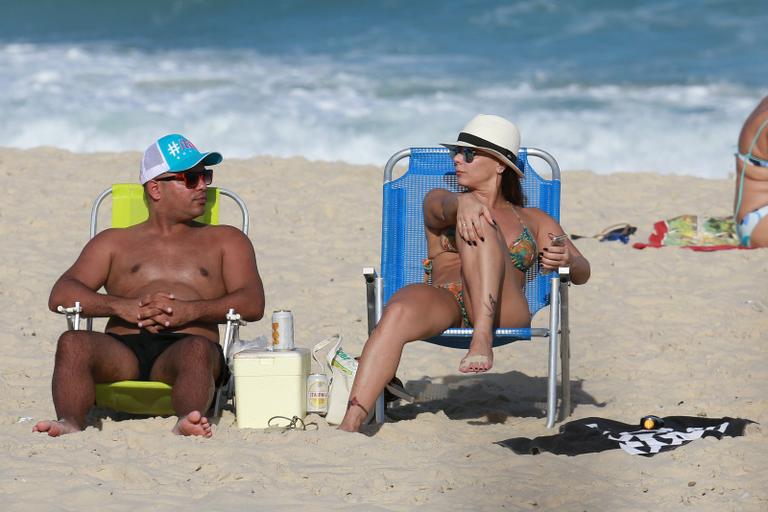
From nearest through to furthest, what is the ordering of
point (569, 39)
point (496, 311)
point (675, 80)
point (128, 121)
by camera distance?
point (496, 311) → point (128, 121) → point (675, 80) → point (569, 39)

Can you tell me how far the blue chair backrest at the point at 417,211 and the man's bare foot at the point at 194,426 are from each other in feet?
4.13

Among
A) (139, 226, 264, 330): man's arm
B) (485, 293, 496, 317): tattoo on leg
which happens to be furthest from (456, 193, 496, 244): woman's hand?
(139, 226, 264, 330): man's arm

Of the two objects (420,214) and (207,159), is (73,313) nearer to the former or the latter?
(207,159)

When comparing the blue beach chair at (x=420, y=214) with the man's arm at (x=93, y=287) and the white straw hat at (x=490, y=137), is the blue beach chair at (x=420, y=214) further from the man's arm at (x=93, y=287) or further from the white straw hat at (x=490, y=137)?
the man's arm at (x=93, y=287)

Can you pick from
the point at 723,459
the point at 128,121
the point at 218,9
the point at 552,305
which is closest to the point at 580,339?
the point at 552,305

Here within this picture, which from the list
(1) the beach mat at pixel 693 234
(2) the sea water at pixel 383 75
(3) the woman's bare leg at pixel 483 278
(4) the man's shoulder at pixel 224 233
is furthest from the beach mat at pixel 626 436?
(2) the sea water at pixel 383 75

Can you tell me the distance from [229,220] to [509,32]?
1322 centimetres

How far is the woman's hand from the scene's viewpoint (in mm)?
4543

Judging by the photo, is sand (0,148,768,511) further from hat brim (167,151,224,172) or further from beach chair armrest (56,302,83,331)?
hat brim (167,151,224,172)

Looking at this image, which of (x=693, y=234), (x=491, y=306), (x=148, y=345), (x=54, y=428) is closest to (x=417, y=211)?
(x=491, y=306)

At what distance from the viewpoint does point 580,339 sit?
250 inches

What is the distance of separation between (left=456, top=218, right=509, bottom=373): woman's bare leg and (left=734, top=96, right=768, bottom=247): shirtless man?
3.65m

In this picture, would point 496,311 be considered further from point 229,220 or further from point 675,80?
point 675,80

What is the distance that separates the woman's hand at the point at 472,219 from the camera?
4.54 meters
